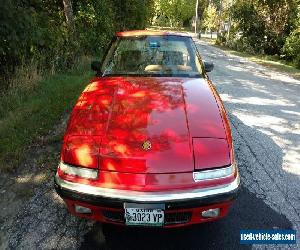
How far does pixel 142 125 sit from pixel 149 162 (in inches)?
19.7

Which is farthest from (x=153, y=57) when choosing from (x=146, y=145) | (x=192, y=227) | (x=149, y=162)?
(x=192, y=227)

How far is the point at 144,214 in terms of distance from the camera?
296cm

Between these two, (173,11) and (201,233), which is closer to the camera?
(201,233)

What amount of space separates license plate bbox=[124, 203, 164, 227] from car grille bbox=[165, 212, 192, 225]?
6 centimetres

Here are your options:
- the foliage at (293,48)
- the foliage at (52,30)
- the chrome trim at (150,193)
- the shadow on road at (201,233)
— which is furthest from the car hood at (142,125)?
the foliage at (293,48)

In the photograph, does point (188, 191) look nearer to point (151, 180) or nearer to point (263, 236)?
point (151, 180)

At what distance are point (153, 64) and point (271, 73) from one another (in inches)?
416

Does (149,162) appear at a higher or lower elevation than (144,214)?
higher

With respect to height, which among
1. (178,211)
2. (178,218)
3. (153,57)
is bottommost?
(178,218)

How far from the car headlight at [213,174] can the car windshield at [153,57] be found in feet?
5.80

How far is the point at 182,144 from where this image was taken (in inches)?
124

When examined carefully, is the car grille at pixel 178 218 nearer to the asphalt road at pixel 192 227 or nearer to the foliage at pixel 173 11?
the asphalt road at pixel 192 227

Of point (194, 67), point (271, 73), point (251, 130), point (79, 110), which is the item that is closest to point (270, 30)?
point (271, 73)

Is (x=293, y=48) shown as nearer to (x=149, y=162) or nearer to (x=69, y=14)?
(x=69, y=14)
